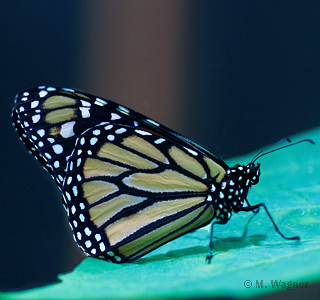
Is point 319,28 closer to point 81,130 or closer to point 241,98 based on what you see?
point 241,98

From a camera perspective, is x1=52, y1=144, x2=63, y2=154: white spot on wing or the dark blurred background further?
the dark blurred background

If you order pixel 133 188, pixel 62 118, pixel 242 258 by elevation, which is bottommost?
pixel 242 258

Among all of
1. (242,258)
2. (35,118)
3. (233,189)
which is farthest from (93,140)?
(242,258)

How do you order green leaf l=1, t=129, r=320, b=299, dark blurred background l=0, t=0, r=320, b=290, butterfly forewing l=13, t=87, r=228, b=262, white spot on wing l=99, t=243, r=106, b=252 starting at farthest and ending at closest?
dark blurred background l=0, t=0, r=320, b=290 → butterfly forewing l=13, t=87, r=228, b=262 → white spot on wing l=99, t=243, r=106, b=252 → green leaf l=1, t=129, r=320, b=299

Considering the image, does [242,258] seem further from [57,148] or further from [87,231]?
[57,148]

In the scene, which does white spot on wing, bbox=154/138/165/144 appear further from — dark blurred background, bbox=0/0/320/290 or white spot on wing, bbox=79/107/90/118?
dark blurred background, bbox=0/0/320/290

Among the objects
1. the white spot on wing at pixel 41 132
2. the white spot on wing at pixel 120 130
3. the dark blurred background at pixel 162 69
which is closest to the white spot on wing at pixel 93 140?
the white spot on wing at pixel 120 130

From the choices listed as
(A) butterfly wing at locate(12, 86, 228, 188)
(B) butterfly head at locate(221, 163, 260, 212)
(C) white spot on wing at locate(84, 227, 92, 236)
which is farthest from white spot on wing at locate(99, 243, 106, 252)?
(B) butterfly head at locate(221, 163, 260, 212)
